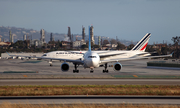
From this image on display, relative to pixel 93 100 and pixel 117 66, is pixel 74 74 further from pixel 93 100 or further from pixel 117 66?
pixel 93 100

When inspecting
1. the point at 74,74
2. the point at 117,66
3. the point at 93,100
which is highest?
the point at 117,66

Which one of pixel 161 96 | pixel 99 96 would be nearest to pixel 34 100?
pixel 99 96

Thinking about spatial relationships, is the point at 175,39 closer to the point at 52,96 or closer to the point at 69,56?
the point at 69,56

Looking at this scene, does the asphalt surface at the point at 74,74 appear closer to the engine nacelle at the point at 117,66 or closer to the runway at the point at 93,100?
the engine nacelle at the point at 117,66

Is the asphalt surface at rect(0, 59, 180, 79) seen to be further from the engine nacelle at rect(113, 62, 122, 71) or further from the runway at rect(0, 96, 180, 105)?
the runway at rect(0, 96, 180, 105)

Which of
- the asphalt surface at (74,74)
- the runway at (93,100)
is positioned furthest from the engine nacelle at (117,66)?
the runway at (93,100)

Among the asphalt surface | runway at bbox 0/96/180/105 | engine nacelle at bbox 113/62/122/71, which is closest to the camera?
runway at bbox 0/96/180/105

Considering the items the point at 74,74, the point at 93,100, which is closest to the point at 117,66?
the point at 74,74

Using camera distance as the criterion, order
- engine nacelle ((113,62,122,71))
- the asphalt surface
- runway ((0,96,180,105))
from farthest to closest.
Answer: engine nacelle ((113,62,122,71)) < the asphalt surface < runway ((0,96,180,105))

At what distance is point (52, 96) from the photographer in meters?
26.1

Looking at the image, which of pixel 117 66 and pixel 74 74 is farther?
pixel 74 74

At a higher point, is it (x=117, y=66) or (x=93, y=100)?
(x=117, y=66)

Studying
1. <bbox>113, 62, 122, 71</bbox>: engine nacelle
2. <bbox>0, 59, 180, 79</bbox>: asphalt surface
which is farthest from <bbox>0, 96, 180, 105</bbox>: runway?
<bbox>113, 62, 122, 71</bbox>: engine nacelle

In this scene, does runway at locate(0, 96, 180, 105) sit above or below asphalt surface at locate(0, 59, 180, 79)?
below
